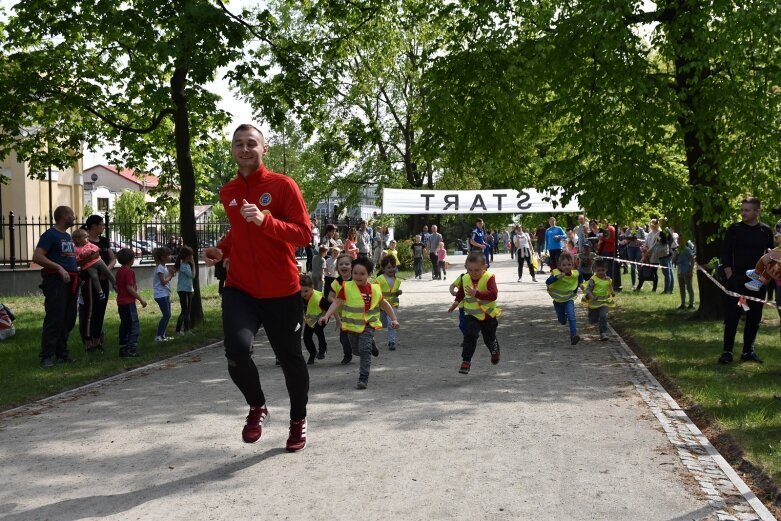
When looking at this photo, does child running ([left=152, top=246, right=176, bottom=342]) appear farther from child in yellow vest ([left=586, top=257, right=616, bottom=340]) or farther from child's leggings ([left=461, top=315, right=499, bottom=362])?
child in yellow vest ([left=586, top=257, right=616, bottom=340])

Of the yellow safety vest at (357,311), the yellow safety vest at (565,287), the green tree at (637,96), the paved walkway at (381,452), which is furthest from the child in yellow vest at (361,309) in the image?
the green tree at (637,96)

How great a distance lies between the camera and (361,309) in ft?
32.4

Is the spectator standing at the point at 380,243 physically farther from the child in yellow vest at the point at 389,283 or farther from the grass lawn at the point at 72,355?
the child in yellow vest at the point at 389,283

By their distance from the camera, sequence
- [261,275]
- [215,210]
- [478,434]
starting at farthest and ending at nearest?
[215,210], [478,434], [261,275]

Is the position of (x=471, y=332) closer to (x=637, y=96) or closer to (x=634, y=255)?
(x=637, y=96)

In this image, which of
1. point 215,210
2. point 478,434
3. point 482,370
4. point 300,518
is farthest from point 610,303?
point 215,210

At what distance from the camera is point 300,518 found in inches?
189

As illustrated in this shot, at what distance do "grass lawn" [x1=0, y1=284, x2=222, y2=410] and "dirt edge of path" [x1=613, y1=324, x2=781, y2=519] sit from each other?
6333mm

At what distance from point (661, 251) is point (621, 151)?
27.7 ft

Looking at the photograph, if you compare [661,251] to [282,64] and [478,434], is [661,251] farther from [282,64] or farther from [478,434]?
[478,434]

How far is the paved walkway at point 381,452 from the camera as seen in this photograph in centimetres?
505

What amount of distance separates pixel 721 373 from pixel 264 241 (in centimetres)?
629

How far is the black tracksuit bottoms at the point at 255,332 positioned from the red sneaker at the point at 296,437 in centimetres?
14

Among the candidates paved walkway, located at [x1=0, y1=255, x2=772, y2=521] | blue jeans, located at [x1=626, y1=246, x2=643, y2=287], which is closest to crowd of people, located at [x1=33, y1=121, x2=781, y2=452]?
paved walkway, located at [x1=0, y1=255, x2=772, y2=521]
